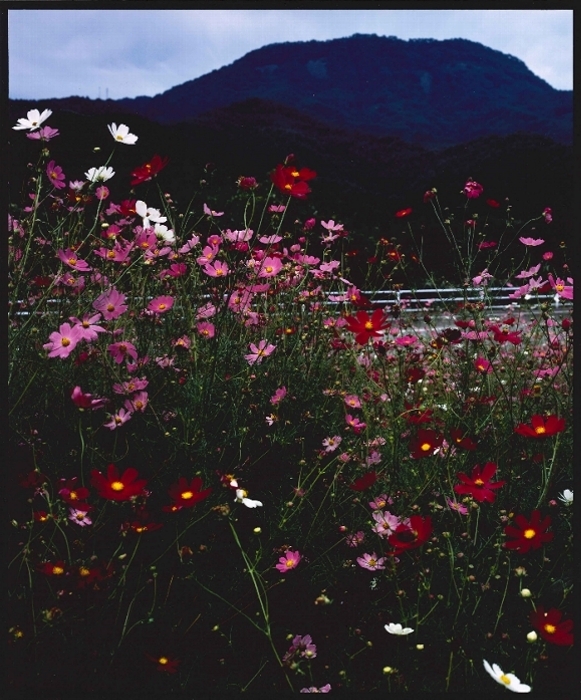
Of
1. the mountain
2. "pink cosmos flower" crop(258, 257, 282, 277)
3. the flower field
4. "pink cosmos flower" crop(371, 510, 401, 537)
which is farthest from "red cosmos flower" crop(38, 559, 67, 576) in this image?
the mountain

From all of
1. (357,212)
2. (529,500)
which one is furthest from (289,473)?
(357,212)

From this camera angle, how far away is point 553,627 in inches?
41.9

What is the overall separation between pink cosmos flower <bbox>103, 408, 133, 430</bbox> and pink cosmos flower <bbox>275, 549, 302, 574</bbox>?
0.43 m

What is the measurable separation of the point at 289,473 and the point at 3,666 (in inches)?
31.1

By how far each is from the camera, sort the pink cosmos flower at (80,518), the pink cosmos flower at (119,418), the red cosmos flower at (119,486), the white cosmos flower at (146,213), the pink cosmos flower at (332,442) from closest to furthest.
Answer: the red cosmos flower at (119,486), the pink cosmos flower at (80,518), the pink cosmos flower at (119,418), the white cosmos flower at (146,213), the pink cosmos flower at (332,442)

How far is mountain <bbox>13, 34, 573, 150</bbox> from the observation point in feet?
61.6

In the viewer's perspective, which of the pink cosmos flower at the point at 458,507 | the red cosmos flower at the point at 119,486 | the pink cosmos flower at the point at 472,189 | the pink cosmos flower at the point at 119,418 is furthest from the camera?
the pink cosmos flower at the point at 472,189

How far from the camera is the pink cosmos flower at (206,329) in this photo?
5.39 feet

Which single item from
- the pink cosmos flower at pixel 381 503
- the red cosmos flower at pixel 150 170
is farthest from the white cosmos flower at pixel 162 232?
the pink cosmos flower at pixel 381 503

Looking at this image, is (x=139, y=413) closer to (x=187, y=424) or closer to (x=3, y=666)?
(x=187, y=424)

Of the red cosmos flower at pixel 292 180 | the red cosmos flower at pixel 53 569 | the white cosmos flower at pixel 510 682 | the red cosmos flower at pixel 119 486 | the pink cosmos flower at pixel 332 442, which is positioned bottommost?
the white cosmos flower at pixel 510 682

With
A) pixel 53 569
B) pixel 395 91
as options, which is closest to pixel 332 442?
pixel 53 569

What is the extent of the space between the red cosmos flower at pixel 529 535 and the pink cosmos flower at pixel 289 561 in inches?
16.3

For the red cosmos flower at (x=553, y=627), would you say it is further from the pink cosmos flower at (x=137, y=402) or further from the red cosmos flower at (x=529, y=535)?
the pink cosmos flower at (x=137, y=402)
